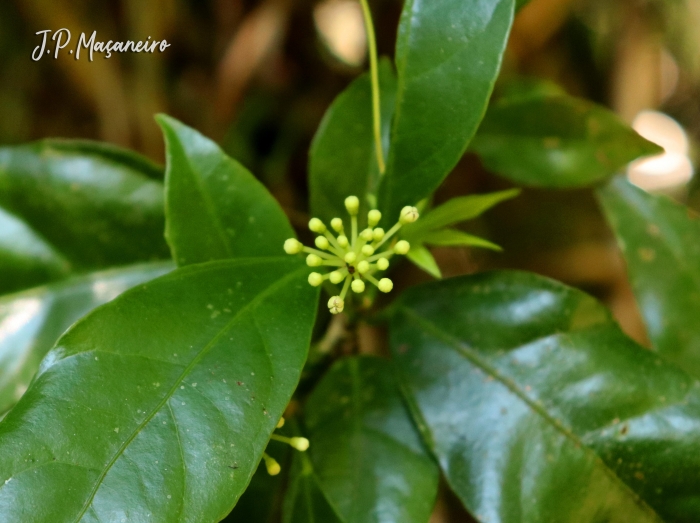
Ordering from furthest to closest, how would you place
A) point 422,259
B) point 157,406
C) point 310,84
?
point 310,84 → point 422,259 → point 157,406

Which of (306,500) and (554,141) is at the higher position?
(554,141)

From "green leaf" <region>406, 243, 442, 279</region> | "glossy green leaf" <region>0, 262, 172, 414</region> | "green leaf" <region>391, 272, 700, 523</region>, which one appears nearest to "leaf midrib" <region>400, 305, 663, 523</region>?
"green leaf" <region>391, 272, 700, 523</region>

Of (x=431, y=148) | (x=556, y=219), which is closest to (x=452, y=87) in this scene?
(x=431, y=148)

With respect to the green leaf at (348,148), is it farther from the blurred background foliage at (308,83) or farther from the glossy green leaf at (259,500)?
the blurred background foliage at (308,83)

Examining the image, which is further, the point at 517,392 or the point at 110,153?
the point at 110,153

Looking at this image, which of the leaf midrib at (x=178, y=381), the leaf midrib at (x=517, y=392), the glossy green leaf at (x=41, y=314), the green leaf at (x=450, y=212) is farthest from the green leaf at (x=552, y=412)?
the glossy green leaf at (x=41, y=314)

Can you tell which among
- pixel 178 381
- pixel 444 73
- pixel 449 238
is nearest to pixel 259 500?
pixel 178 381

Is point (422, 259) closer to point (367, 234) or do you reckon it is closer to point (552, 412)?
point (367, 234)
